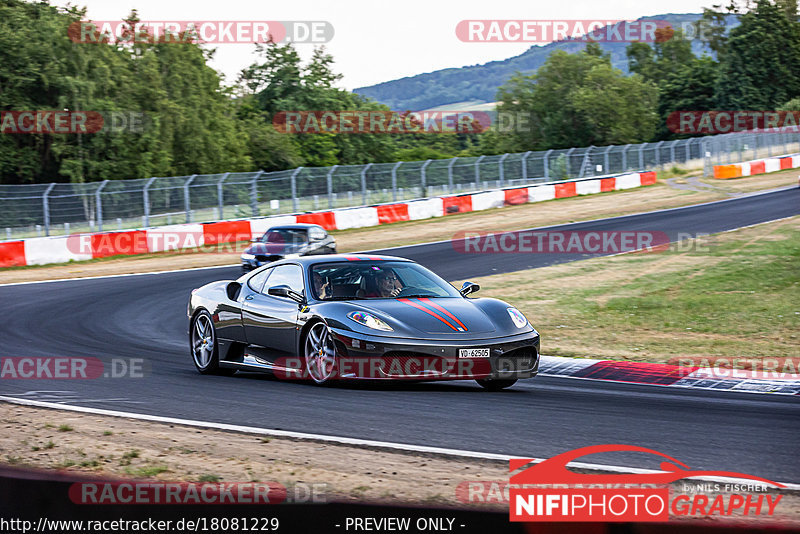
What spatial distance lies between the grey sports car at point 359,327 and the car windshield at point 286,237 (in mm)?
12105

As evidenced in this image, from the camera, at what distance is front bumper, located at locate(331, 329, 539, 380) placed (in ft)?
25.3

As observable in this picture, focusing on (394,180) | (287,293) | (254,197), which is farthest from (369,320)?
(394,180)

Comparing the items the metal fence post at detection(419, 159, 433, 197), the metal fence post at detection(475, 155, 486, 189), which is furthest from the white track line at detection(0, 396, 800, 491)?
the metal fence post at detection(475, 155, 486, 189)

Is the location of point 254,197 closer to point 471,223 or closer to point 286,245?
point 471,223

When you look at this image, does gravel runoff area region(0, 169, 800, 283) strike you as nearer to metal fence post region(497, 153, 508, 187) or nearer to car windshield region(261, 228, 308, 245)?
metal fence post region(497, 153, 508, 187)

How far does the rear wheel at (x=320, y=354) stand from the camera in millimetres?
8055

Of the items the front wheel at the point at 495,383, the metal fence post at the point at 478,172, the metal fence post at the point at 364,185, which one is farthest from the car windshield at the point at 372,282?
the metal fence post at the point at 478,172

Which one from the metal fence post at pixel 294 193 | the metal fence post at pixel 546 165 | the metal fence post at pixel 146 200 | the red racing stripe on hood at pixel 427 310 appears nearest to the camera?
the red racing stripe on hood at pixel 427 310

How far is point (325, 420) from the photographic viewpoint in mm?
6680

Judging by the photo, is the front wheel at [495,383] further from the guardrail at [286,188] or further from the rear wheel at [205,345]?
the guardrail at [286,188]

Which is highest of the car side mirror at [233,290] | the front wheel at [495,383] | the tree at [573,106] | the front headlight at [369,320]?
the tree at [573,106]

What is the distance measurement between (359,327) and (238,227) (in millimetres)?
22201

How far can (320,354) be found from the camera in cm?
823

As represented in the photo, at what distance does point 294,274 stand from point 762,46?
85744 millimetres
